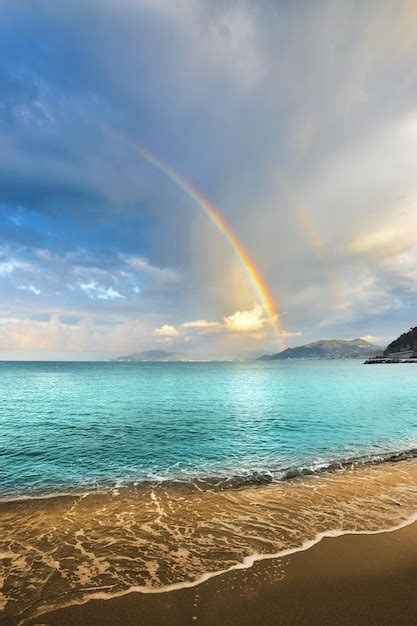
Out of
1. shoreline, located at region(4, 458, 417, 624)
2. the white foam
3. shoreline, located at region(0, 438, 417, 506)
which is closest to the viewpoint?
the white foam

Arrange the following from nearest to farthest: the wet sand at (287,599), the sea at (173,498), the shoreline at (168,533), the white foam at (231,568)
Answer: the wet sand at (287,599), the white foam at (231,568), the shoreline at (168,533), the sea at (173,498)

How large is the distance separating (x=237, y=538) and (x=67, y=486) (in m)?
11.2

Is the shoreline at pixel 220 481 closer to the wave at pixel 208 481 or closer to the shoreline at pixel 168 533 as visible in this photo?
the wave at pixel 208 481

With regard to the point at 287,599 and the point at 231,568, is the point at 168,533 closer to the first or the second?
the point at 231,568

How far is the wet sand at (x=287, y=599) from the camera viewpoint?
771 cm

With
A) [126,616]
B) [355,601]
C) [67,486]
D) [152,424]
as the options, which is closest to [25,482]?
[67,486]

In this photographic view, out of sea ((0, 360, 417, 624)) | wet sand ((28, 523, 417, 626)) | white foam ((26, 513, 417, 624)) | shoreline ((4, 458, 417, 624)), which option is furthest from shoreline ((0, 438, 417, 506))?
wet sand ((28, 523, 417, 626))

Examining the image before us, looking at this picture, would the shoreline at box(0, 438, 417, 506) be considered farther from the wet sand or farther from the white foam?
the wet sand

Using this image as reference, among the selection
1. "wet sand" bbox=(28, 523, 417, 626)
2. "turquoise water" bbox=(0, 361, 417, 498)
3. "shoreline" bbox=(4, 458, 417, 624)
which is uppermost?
"wet sand" bbox=(28, 523, 417, 626)

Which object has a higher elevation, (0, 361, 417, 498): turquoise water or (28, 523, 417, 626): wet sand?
(28, 523, 417, 626): wet sand

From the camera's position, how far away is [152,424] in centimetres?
3994

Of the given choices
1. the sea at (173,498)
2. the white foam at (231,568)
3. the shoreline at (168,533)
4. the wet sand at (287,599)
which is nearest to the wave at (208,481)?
the sea at (173,498)

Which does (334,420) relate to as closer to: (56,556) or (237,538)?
(237,538)

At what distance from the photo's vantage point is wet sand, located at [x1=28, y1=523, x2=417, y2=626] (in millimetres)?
7707
